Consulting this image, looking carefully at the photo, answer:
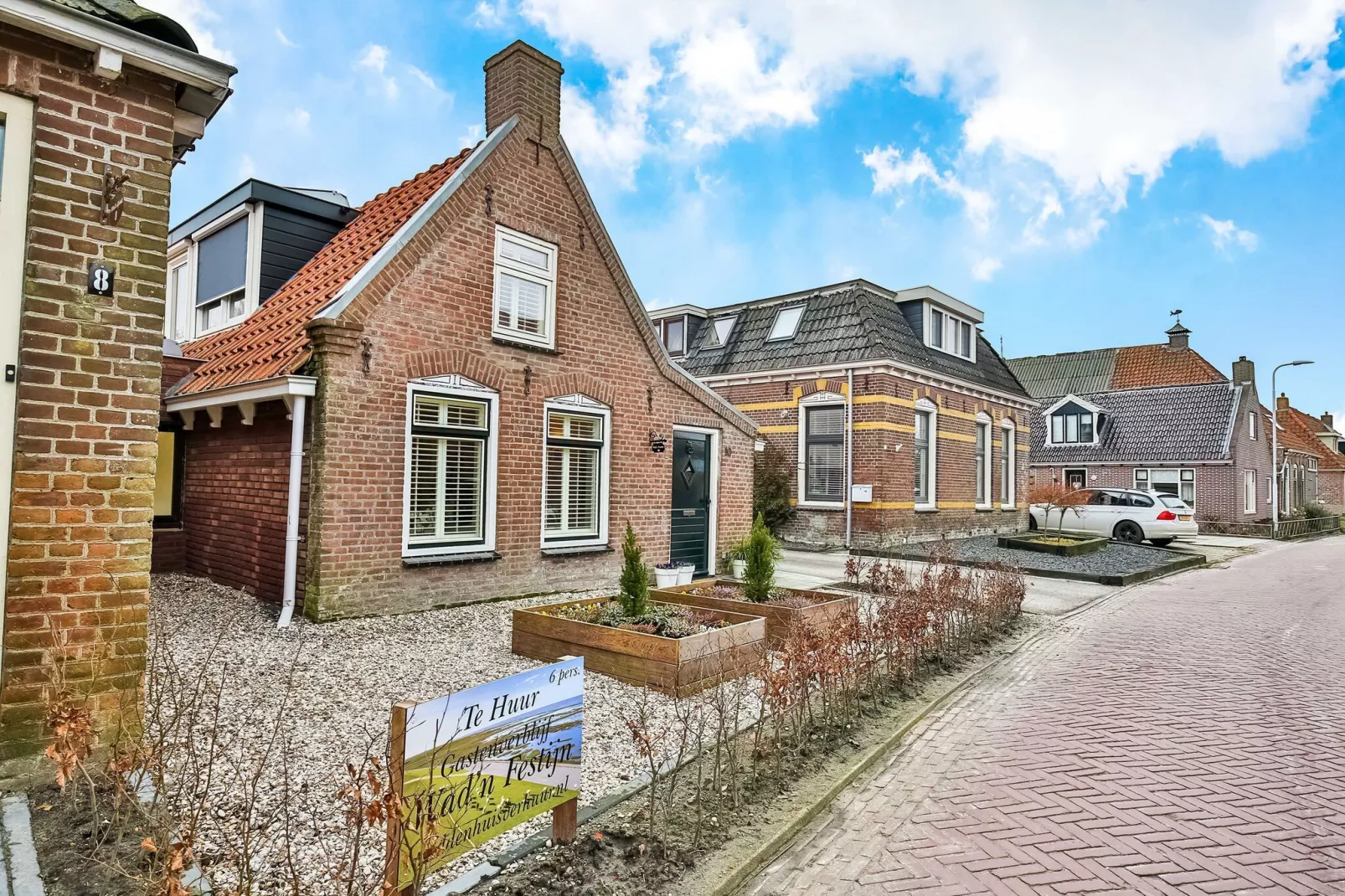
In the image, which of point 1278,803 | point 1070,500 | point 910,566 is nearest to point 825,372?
point 910,566

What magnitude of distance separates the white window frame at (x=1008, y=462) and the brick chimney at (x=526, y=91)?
1931cm

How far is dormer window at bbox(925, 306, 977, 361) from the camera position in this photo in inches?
913

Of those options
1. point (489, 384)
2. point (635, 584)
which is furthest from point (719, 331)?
point (635, 584)

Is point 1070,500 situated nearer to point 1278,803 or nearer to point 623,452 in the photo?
point 623,452

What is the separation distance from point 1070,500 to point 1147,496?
2.56 m

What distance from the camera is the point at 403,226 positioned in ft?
30.8

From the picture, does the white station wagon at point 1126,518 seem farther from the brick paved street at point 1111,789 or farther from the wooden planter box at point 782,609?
the wooden planter box at point 782,609

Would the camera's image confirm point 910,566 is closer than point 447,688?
No

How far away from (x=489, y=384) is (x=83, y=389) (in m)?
5.95


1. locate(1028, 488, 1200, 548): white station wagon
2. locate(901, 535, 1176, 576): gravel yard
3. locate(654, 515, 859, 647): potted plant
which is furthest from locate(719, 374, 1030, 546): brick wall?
locate(654, 515, 859, 647): potted plant

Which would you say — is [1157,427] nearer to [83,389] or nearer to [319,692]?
[319,692]

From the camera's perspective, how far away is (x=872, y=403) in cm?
2014

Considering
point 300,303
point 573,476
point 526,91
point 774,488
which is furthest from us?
point 774,488

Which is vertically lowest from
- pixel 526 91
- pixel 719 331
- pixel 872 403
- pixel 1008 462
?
pixel 1008 462
